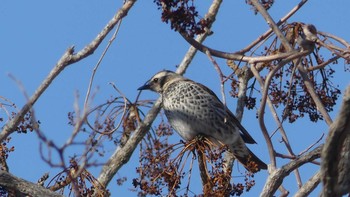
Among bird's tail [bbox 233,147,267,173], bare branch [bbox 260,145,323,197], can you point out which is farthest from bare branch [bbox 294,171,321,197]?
bird's tail [bbox 233,147,267,173]

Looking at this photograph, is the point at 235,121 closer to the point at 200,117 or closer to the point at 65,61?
the point at 200,117

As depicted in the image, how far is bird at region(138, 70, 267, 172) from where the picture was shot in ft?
28.2

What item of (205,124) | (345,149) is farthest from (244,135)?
(345,149)

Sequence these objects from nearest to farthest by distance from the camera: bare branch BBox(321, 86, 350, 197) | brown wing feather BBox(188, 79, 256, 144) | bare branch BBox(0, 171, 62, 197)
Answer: bare branch BBox(321, 86, 350, 197) < bare branch BBox(0, 171, 62, 197) < brown wing feather BBox(188, 79, 256, 144)

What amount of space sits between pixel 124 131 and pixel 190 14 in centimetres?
241

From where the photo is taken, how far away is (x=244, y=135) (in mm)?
8758

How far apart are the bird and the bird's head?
0.31 ft

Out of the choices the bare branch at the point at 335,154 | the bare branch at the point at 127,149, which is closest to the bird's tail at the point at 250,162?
the bare branch at the point at 127,149

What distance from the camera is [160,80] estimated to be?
9.56 meters

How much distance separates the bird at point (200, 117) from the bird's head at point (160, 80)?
3.7 inches

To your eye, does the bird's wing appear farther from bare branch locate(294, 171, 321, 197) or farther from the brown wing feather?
bare branch locate(294, 171, 321, 197)

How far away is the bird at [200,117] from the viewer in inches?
338

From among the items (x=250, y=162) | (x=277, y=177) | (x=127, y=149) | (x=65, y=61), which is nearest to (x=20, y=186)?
(x=65, y=61)

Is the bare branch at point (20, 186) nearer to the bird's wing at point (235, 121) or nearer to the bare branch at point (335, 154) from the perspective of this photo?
the bare branch at point (335, 154)
